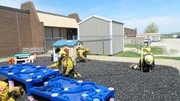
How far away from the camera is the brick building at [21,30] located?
1590 cm

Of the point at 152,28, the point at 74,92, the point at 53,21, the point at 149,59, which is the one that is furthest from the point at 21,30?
the point at 152,28

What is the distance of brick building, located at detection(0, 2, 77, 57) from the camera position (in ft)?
52.2

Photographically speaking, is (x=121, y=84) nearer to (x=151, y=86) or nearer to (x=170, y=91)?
(x=151, y=86)

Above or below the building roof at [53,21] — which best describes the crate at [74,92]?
below

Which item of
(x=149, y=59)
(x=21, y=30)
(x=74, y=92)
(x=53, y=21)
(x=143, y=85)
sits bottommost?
(x=143, y=85)

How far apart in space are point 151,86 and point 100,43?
10.2 meters

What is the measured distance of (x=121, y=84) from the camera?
587cm

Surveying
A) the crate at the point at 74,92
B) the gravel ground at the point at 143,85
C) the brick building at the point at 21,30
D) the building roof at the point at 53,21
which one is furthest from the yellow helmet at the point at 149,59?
the building roof at the point at 53,21

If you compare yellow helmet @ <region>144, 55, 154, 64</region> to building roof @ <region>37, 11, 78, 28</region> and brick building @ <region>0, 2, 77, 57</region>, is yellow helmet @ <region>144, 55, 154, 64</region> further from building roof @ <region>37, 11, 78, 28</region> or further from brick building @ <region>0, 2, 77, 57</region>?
building roof @ <region>37, 11, 78, 28</region>

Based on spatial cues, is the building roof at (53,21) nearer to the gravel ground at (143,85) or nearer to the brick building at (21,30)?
the brick building at (21,30)

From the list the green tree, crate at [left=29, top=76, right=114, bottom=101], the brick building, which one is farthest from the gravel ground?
the green tree

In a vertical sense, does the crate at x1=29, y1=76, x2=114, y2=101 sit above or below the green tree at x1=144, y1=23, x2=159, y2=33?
below

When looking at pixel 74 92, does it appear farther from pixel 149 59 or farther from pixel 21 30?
pixel 21 30

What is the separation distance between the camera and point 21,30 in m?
17.8
